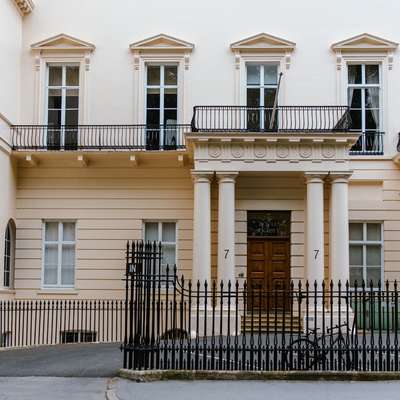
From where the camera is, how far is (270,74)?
23875 millimetres

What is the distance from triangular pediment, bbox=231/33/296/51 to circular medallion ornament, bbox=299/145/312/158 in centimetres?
414

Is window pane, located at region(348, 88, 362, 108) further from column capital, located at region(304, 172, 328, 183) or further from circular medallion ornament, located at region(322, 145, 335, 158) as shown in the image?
column capital, located at region(304, 172, 328, 183)

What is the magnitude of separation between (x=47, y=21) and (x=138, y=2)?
3.08 metres

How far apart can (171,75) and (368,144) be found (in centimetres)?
682

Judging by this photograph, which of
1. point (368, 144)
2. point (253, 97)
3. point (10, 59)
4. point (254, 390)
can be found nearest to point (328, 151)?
point (368, 144)

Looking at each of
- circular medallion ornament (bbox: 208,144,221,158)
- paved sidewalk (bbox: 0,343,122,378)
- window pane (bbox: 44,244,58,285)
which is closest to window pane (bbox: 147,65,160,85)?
circular medallion ornament (bbox: 208,144,221,158)

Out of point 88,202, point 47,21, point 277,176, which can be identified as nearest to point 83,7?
point 47,21

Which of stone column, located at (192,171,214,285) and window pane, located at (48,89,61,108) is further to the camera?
window pane, located at (48,89,61,108)

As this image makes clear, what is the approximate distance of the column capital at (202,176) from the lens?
21125 mm

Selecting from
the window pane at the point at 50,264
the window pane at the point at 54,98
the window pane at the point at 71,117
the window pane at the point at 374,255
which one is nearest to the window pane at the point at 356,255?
the window pane at the point at 374,255

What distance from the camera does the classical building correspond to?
2295 cm

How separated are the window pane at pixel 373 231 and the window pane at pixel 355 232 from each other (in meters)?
0.25

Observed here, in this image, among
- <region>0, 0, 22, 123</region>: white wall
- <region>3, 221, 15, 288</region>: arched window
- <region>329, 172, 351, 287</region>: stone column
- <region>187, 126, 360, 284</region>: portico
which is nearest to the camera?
<region>329, 172, 351, 287</region>: stone column

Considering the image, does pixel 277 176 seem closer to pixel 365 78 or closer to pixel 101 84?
pixel 365 78
